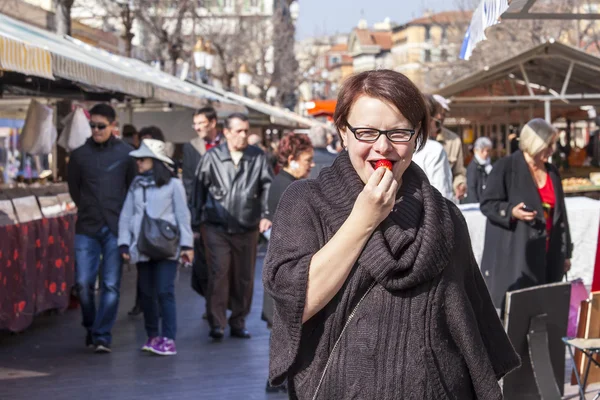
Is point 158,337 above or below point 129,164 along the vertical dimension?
below

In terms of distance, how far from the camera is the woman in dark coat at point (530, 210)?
6.94 m

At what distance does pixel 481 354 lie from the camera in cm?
296

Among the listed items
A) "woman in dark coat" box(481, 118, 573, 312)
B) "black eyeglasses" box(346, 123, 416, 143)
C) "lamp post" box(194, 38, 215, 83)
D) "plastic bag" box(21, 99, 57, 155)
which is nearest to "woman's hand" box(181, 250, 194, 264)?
"woman in dark coat" box(481, 118, 573, 312)

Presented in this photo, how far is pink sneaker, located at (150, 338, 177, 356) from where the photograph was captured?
8.52m

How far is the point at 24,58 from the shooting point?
822cm

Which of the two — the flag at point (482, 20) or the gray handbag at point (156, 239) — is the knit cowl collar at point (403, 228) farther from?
the gray handbag at point (156, 239)

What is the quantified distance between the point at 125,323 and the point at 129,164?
7.22 ft

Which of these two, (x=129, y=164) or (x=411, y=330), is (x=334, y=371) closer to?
(x=411, y=330)

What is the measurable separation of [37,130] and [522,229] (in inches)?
297

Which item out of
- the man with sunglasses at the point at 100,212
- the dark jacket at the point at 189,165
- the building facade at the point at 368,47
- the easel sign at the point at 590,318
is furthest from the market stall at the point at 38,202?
the building facade at the point at 368,47

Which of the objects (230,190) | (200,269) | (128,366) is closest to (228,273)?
(200,269)

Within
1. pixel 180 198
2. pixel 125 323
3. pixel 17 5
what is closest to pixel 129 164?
pixel 180 198

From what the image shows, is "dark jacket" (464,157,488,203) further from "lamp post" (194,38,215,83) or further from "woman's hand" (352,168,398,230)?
"lamp post" (194,38,215,83)

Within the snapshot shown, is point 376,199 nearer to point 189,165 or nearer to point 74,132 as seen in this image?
point 189,165
